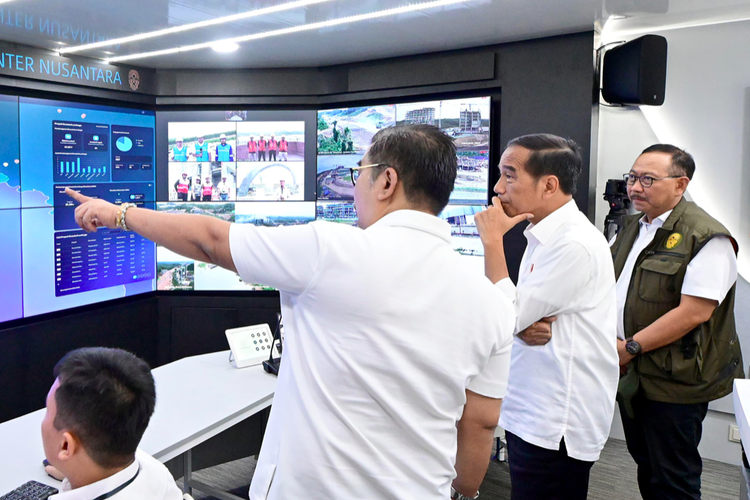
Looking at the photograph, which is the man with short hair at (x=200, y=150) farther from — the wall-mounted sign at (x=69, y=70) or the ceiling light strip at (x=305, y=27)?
the ceiling light strip at (x=305, y=27)

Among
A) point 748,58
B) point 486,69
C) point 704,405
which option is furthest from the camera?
point 486,69

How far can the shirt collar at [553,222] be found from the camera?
1.81 metres

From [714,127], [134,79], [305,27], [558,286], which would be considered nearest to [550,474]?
[558,286]

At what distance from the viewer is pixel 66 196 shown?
13.6 ft

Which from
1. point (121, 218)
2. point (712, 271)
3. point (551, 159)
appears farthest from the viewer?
point (712, 271)

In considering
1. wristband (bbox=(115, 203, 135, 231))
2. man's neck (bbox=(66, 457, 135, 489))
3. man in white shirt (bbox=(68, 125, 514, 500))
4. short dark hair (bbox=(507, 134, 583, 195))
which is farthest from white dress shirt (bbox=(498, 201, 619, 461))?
man's neck (bbox=(66, 457, 135, 489))

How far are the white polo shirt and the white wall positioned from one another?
3312mm

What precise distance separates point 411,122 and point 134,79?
7.28 feet

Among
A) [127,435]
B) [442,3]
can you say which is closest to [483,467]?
[127,435]

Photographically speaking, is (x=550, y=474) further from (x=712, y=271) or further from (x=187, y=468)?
(x=187, y=468)

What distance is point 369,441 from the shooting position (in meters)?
1.10

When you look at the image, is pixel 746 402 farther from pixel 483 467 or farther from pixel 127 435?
pixel 127 435

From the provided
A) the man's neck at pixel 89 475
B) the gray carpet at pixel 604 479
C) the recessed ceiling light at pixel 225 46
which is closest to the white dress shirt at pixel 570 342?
the man's neck at pixel 89 475

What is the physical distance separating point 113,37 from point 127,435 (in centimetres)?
319
